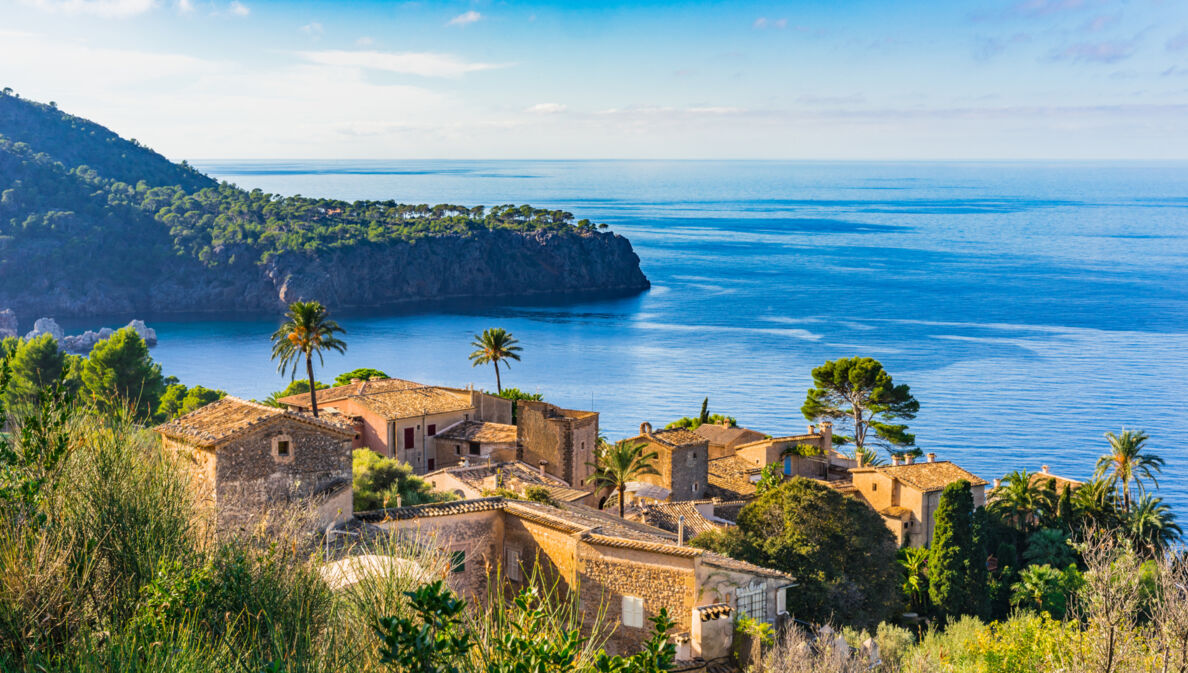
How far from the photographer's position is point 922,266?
160 metres

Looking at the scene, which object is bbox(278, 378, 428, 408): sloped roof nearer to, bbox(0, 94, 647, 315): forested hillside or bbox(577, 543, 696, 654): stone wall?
bbox(577, 543, 696, 654): stone wall

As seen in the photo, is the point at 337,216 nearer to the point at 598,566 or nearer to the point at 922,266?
the point at 922,266

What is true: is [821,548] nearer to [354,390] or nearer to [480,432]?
[480,432]

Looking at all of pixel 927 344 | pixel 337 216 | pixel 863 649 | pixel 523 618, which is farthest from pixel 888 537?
pixel 337 216

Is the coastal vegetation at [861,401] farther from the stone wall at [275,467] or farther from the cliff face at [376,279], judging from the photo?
the cliff face at [376,279]

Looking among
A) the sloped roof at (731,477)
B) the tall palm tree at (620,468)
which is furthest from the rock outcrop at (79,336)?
the tall palm tree at (620,468)

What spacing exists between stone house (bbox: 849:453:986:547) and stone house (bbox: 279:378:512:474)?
48.7 feet

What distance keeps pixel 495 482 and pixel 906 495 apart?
18.6 m

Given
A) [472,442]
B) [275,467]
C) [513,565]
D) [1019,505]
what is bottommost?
[1019,505]

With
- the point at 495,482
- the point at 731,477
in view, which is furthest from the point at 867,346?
the point at 495,482

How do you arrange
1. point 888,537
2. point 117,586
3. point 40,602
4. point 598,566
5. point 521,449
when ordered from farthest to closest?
point 521,449
point 888,537
point 598,566
point 117,586
point 40,602

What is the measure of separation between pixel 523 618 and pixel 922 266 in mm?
160740

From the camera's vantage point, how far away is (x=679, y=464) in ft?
131

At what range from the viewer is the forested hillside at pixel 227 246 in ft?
454
